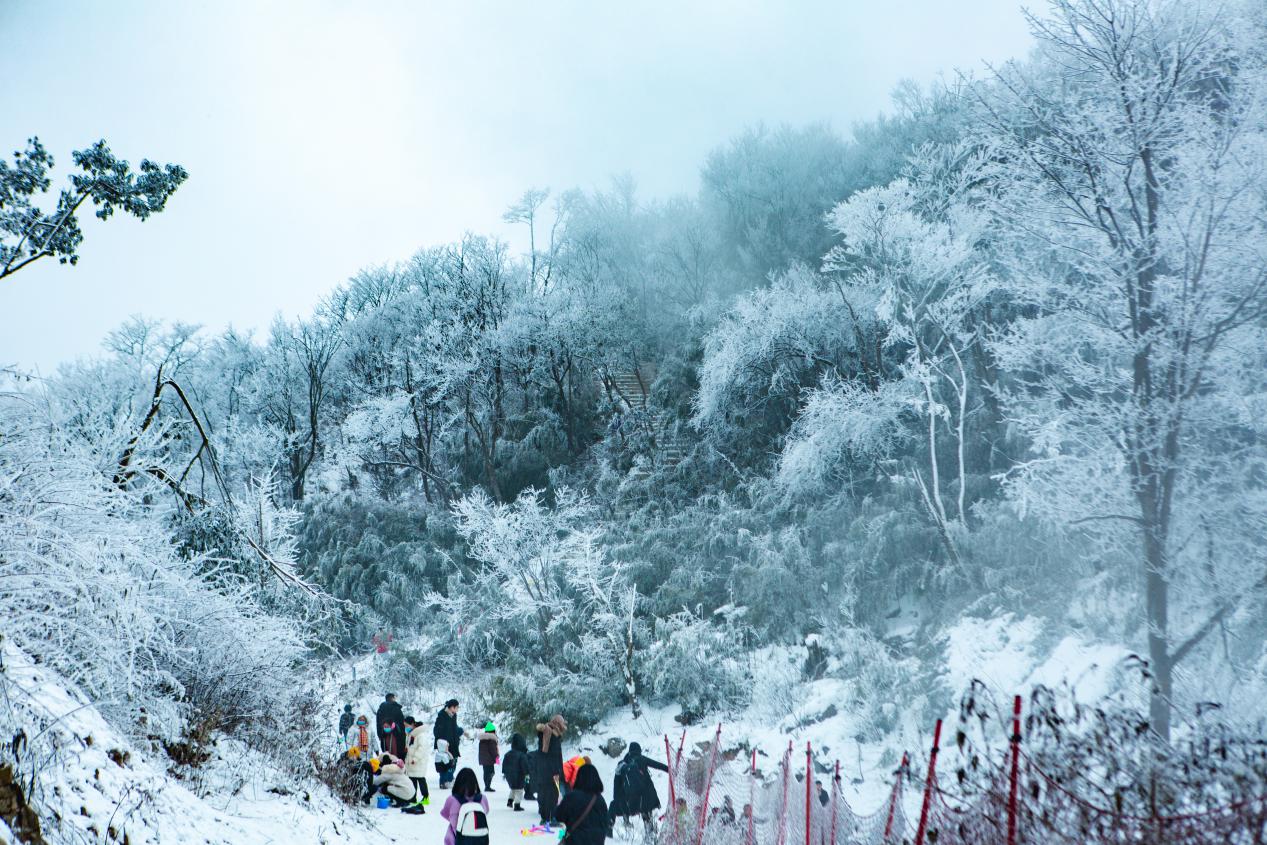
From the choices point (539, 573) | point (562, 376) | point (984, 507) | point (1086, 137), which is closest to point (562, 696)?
point (539, 573)

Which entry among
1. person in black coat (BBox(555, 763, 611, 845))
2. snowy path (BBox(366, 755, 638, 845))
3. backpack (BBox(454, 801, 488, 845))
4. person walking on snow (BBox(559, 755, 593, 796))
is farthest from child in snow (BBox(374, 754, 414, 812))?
person in black coat (BBox(555, 763, 611, 845))

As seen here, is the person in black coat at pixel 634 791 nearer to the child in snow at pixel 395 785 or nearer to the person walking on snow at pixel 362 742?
the child in snow at pixel 395 785

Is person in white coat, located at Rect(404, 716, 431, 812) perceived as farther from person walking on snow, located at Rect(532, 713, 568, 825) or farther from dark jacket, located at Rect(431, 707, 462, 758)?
person walking on snow, located at Rect(532, 713, 568, 825)

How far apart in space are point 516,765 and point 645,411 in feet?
52.9

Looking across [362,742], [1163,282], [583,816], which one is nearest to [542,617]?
[362,742]

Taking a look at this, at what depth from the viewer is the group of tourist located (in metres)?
6.37

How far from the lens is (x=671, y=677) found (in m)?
14.4

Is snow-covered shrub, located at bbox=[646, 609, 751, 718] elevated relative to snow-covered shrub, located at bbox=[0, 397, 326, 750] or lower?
lower

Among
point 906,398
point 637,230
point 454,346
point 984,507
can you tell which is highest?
point 637,230

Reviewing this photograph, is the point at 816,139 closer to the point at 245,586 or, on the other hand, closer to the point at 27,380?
the point at 245,586

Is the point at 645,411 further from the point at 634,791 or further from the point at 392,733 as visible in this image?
the point at 634,791

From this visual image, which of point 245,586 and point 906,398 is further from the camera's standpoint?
point 906,398

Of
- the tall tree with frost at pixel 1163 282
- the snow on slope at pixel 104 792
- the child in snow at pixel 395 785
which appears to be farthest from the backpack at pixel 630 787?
the tall tree with frost at pixel 1163 282

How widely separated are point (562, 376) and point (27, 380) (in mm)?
22927
